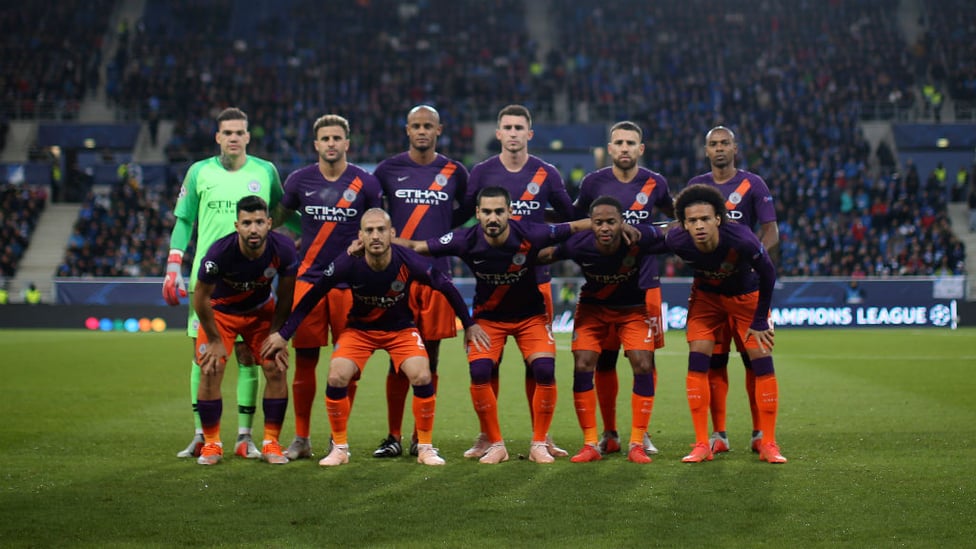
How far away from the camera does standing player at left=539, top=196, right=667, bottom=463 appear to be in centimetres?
771

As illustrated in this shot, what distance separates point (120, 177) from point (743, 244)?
2896cm

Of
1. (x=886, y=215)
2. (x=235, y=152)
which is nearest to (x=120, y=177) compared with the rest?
(x=886, y=215)

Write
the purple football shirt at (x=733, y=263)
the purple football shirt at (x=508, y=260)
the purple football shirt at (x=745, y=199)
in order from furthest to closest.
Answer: the purple football shirt at (x=745, y=199) → the purple football shirt at (x=508, y=260) → the purple football shirt at (x=733, y=263)

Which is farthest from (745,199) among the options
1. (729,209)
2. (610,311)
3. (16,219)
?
(16,219)

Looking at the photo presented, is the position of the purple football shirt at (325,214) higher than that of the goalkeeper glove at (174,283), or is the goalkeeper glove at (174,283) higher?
the purple football shirt at (325,214)

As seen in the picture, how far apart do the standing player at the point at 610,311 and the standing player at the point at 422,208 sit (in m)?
0.98

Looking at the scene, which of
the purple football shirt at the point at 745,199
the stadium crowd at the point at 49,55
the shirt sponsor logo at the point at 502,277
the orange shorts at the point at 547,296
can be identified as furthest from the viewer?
the stadium crowd at the point at 49,55

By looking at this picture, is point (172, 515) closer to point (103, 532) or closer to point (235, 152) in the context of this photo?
point (103, 532)

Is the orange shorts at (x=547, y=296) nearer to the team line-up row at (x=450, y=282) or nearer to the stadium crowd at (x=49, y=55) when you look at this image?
the team line-up row at (x=450, y=282)

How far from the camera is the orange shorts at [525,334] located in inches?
313

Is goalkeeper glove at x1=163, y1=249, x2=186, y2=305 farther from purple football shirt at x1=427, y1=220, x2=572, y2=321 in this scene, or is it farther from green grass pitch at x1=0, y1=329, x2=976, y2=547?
purple football shirt at x1=427, y1=220, x2=572, y2=321

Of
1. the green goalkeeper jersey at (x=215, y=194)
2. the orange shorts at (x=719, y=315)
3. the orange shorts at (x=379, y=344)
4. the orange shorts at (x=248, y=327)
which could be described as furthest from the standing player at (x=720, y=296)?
the green goalkeeper jersey at (x=215, y=194)

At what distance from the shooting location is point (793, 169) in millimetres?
32031

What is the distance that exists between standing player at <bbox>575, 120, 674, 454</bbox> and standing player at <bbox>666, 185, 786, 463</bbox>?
36 cm
